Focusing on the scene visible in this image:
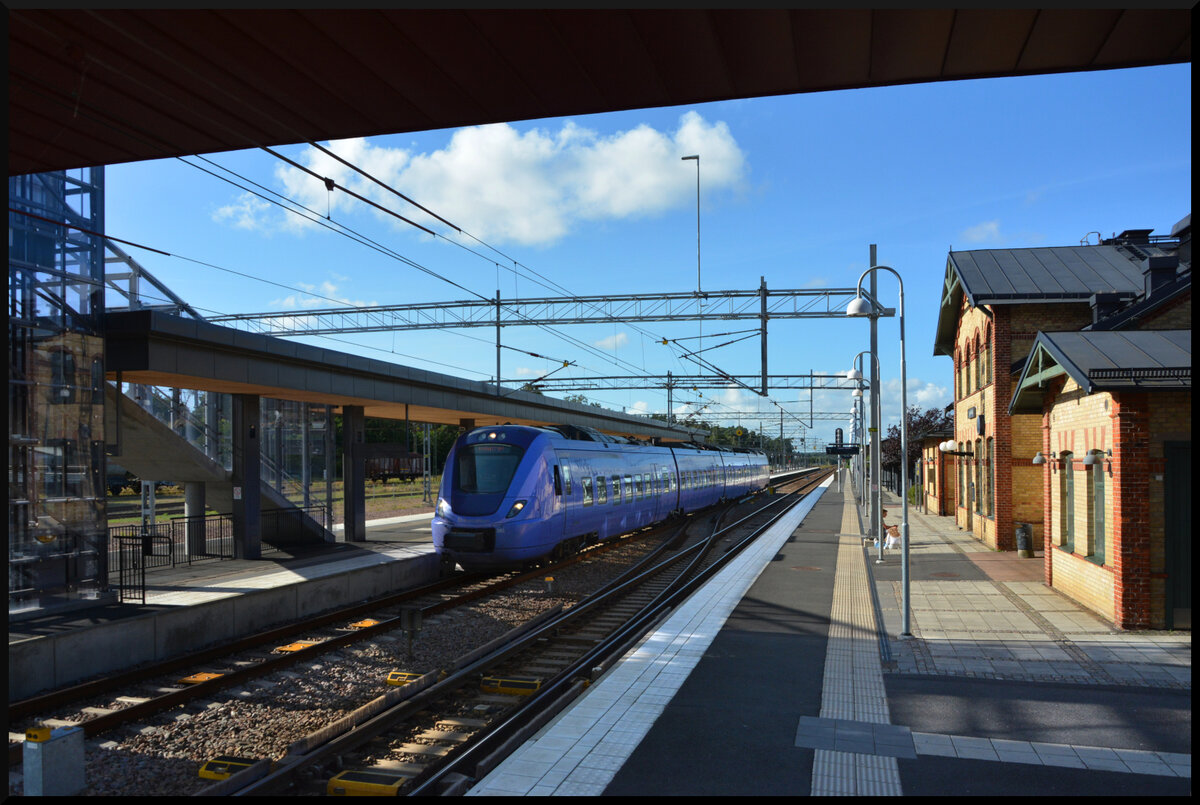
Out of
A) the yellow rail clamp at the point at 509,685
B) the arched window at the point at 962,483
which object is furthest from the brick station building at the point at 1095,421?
the yellow rail clamp at the point at 509,685

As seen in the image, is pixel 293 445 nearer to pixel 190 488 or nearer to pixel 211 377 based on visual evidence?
pixel 190 488

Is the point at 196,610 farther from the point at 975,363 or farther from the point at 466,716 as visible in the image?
the point at 975,363

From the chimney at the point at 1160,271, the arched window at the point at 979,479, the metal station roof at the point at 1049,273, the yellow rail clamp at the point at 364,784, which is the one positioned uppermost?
the metal station roof at the point at 1049,273

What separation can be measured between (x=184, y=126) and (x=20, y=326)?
8212mm

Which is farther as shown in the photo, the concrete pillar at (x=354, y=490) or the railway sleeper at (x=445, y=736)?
the concrete pillar at (x=354, y=490)

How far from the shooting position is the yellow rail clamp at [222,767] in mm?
6723

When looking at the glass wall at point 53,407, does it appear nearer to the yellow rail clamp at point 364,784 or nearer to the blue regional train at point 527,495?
the blue regional train at point 527,495

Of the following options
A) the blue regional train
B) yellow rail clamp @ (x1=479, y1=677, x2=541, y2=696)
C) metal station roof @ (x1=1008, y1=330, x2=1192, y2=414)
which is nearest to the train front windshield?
the blue regional train

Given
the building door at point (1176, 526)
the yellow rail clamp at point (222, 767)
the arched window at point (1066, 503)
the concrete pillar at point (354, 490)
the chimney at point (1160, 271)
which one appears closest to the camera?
the yellow rail clamp at point (222, 767)

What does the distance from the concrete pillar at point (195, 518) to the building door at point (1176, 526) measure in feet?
58.0

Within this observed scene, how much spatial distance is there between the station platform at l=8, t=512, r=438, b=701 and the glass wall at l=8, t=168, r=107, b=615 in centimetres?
83

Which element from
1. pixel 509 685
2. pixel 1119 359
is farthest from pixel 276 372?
pixel 1119 359

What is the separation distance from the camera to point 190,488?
65.0 ft

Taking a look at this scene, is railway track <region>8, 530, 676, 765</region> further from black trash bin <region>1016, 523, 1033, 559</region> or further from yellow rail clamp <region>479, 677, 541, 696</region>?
black trash bin <region>1016, 523, 1033, 559</region>
